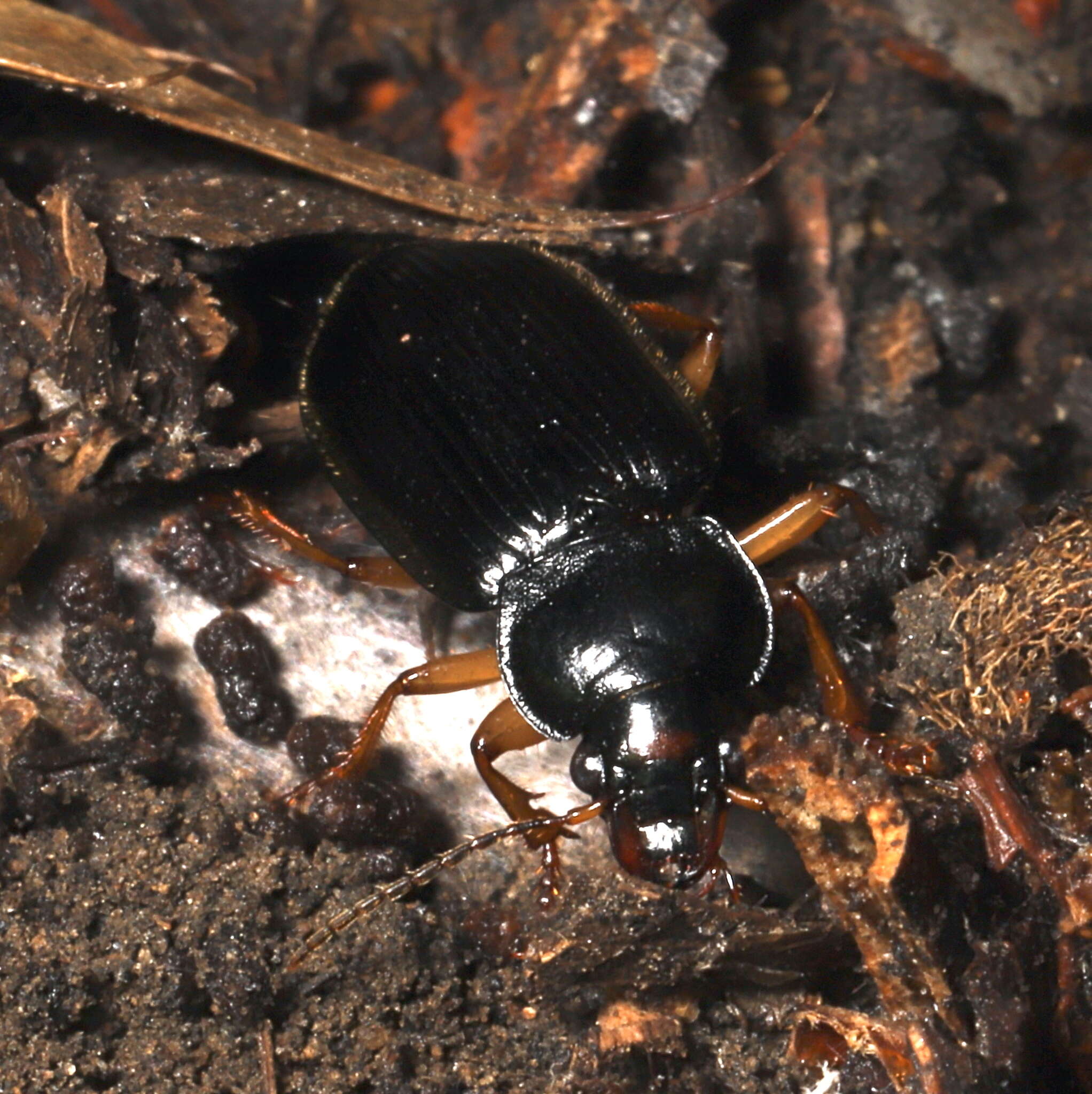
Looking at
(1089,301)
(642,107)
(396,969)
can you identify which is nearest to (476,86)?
(642,107)

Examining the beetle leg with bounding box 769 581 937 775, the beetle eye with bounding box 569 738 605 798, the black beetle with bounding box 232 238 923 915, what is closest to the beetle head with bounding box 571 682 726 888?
the beetle eye with bounding box 569 738 605 798

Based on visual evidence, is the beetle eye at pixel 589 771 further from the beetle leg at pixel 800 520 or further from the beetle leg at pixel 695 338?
the beetle leg at pixel 695 338

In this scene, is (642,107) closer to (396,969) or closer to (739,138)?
(739,138)

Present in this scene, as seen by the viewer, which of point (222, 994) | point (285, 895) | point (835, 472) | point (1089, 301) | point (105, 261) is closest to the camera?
point (222, 994)

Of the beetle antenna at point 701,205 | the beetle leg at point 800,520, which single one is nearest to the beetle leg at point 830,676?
the beetle leg at point 800,520

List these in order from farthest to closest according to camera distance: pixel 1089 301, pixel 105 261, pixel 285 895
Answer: pixel 1089 301
pixel 105 261
pixel 285 895

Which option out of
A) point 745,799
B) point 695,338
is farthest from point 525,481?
point 745,799
